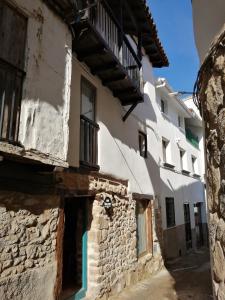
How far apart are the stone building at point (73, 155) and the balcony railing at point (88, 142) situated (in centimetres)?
3

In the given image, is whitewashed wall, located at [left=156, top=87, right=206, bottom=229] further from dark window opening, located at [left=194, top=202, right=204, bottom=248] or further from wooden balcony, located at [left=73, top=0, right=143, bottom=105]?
wooden balcony, located at [left=73, top=0, right=143, bottom=105]

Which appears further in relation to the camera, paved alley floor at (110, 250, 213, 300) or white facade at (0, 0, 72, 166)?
paved alley floor at (110, 250, 213, 300)

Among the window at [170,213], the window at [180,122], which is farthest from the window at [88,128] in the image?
the window at [180,122]

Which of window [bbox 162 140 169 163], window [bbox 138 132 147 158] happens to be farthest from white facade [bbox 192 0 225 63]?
window [bbox 162 140 169 163]

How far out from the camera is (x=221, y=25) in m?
2.93

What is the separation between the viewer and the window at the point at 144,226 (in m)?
8.62

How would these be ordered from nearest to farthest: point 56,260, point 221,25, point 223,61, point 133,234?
point 223,61, point 221,25, point 56,260, point 133,234

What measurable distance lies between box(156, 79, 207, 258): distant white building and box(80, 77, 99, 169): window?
5263mm

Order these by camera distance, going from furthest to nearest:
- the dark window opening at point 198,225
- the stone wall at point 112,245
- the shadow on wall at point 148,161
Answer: the dark window opening at point 198,225, the shadow on wall at point 148,161, the stone wall at point 112,245

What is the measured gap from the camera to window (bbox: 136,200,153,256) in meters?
8.62

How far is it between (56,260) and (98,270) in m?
1.72

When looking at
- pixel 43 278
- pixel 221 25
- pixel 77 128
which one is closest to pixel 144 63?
pixel 77 128

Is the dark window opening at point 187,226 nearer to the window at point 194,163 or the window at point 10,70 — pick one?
the window at point 194,163

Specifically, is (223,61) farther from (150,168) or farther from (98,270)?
(150,168)
